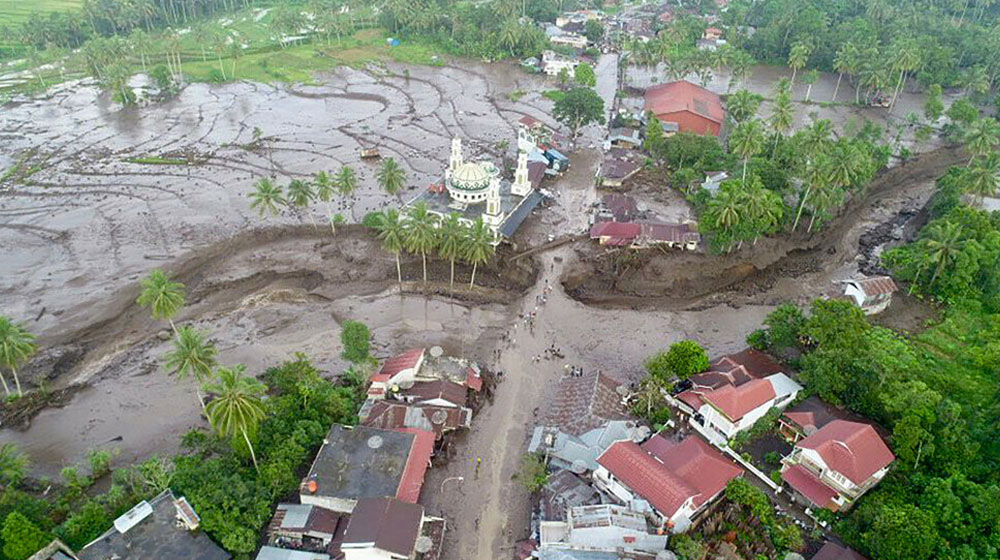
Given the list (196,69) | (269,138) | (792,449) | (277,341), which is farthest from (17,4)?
(792,449)

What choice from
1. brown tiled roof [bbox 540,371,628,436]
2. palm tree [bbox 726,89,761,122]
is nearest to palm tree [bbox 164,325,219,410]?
brown tiled roof [bbox 540,371,628,436]

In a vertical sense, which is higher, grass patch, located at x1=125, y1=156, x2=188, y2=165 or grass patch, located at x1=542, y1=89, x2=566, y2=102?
grass patch, located at x1=542, y1=89, x2=566, y2=102

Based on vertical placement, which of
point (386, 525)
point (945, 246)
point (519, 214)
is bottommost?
point (386, 525)

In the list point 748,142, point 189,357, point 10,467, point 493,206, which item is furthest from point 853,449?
point 10,467

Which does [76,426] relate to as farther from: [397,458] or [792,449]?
[792,449]

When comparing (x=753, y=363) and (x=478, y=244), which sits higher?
(x=478, y=244)

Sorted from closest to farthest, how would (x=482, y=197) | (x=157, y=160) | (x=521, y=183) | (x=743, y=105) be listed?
(x=482, y=197)
(x=521, y=183)
(x=157, y=160)
(x=743, y=105)

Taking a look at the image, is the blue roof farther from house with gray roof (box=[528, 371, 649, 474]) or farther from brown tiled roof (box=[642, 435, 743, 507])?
brown tiled roof (box=[642, 435, 743, 507])

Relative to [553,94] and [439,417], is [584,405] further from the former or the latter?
[553,94]
